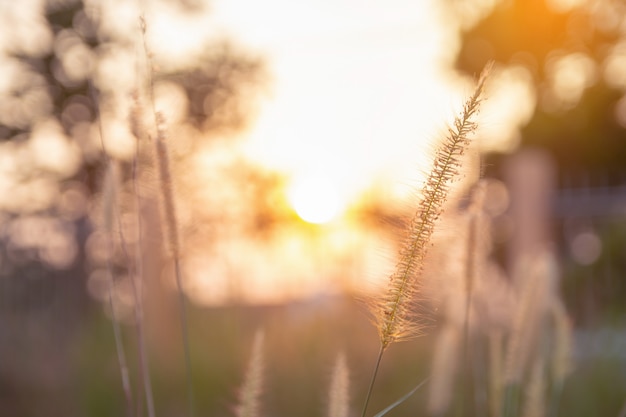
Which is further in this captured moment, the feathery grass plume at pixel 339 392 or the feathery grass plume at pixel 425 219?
the feathery grass plume at pixel 339 392

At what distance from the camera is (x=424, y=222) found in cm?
120

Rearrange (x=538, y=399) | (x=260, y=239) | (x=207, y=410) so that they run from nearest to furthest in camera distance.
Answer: (x=538, y=399) < (x=207, y=410) < (x=260, y=239)

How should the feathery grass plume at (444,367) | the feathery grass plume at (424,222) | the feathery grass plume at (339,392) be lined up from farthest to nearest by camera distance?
the feathery grass plume at (444,367) → the feathery grass plume at (339,392) → the feathery grass plume at (424,222)

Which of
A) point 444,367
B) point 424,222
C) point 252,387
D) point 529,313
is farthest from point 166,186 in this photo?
point 444,367

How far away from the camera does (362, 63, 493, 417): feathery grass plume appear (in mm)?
1184

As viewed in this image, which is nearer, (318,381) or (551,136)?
(318,381)

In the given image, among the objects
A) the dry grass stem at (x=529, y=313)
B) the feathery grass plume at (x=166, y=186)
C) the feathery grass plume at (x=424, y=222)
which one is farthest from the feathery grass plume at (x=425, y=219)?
the dry grass stem at (x=529, y=313)

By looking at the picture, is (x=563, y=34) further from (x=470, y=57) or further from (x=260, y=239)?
(x=260, y=239)

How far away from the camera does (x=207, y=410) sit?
492 cm

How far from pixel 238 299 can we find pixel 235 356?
2.01m

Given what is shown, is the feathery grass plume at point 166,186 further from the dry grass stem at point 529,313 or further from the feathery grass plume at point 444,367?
the feathery grass plume at point 444,367

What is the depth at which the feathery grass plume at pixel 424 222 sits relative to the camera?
3.88 feet

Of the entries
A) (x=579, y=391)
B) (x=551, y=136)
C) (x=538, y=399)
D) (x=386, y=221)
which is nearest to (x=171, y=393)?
(x=579, y=391)

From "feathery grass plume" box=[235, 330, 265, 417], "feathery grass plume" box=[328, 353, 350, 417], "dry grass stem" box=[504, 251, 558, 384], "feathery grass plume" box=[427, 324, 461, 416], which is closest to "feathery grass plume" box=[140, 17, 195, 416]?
"feathery grass plume" box=[235, 330, 265, 417]
